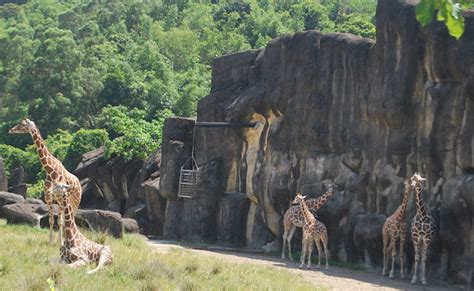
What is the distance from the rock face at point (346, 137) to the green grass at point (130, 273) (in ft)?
12.8

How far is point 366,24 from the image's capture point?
6178 centimetres

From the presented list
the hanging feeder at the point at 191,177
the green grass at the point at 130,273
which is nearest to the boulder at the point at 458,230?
the green grass at the point at 130,273

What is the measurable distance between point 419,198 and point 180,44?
5348 centimetres

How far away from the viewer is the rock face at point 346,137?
731 inches

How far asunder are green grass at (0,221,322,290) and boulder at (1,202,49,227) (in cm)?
299

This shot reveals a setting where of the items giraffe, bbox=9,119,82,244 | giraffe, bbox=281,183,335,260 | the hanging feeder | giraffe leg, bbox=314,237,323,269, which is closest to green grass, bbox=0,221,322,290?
giraffe, bbox=9,119,82,244

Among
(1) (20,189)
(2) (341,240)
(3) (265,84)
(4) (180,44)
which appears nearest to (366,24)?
(4) (180,44)

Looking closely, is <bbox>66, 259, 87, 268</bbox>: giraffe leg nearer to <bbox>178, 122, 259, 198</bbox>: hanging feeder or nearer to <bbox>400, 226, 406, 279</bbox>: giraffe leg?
<bbox>400, 226, 406, 279</bbox>: giraffe leg

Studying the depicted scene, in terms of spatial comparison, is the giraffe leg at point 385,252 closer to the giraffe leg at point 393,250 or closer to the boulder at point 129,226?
the giraffe leg at point 393,250

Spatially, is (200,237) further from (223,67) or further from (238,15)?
(238,15)

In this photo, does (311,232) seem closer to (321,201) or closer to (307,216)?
(307,216)

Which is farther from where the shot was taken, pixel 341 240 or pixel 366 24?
pixel 366 24

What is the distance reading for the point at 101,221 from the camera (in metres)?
21.0

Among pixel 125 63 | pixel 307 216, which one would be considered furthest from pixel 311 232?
pixel 125 63
